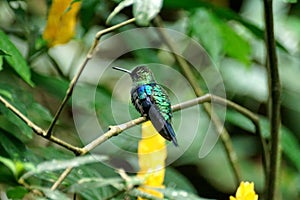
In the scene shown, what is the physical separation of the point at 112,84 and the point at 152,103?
1.38 meters

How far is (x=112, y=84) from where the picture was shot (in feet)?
7.43

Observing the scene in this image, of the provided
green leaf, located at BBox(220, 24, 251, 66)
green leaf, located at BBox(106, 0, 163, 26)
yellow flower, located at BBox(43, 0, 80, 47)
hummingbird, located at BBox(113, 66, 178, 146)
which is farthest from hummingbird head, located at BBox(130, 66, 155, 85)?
green leaf, located at BBox(220, 24, 251, 66)

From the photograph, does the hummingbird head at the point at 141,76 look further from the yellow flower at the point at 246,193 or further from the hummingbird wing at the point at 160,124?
the yellow flower at the point at 246,193

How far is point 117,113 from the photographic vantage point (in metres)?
1.29

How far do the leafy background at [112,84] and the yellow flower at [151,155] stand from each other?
0.31ft

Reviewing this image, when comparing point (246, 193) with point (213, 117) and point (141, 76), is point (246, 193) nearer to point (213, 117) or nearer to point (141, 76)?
point (141, 76)

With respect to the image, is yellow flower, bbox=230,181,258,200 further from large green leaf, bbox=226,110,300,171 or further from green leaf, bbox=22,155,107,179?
large green leaf, bbox=226,110,300,171

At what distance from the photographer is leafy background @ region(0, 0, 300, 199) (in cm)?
124

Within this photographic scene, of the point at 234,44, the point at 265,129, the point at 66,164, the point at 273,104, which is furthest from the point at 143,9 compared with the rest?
the point at 265,129

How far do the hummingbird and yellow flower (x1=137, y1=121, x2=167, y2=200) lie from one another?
0.06 m

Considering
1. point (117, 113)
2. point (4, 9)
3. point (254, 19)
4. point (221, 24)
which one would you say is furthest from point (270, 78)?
point (254, 19)

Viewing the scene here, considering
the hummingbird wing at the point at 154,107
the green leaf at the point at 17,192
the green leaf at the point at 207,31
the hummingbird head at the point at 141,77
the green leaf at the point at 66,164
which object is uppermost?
the green leaf at the point at 207,31

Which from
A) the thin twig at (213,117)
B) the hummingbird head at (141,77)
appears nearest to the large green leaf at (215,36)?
the thin twig at (213,117)

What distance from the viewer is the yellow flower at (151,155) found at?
0.97m
